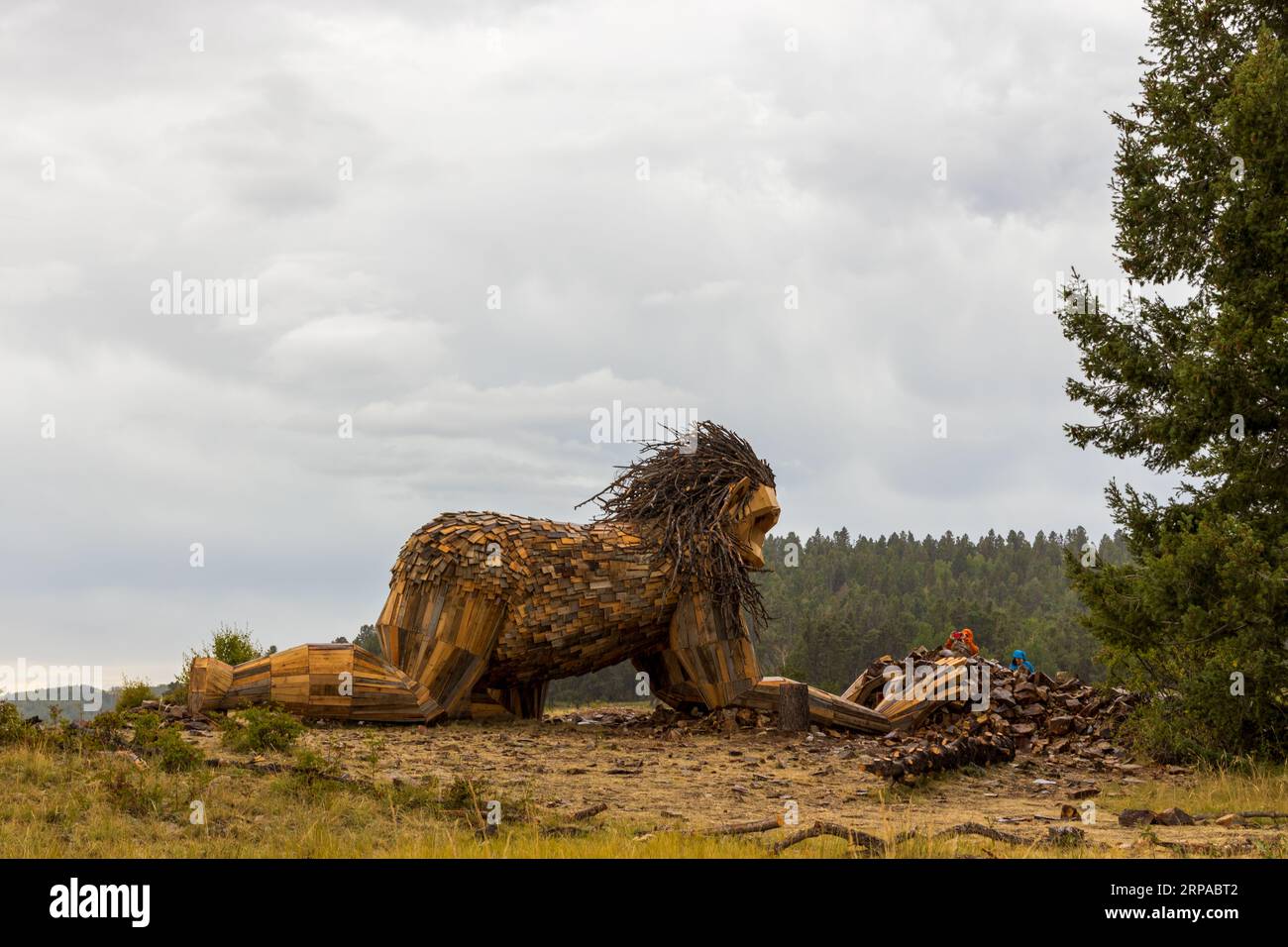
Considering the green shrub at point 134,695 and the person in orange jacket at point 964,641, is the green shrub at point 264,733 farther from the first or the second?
the person in orange jacket at point 964,641

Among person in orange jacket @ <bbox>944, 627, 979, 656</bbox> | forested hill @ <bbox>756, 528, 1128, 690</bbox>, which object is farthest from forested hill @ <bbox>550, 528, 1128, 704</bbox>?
person in orange jacket @ <bbox>944, 627, 979, 656</bbox>

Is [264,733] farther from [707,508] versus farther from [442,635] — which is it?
[707,508]

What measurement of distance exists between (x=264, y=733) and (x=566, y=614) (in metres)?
3.79

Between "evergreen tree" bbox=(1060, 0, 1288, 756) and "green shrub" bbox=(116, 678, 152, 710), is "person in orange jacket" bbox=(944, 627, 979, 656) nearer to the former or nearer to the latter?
"evergreen tree" bbox=(1060, 0, 1288, 756)

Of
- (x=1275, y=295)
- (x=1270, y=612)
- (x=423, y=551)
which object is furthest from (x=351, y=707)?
(x=1275, y=295)

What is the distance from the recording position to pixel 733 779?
10281 mm

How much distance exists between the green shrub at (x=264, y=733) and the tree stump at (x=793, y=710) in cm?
564

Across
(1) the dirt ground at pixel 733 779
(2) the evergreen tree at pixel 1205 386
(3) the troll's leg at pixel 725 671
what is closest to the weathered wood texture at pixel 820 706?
(3) the troll's leg at pixel 725 671

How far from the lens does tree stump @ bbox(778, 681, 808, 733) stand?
13.1 m

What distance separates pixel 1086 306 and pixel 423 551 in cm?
888

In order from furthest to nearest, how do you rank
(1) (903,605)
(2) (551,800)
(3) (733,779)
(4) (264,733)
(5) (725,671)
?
(1) (903,605) < (5) (725,671) < (3) (733,779) < (4) (264,733) < (2) (551,800)

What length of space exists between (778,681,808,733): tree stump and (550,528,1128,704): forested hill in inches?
63.3

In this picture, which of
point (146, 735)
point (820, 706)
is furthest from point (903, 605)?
point (146, 735)
